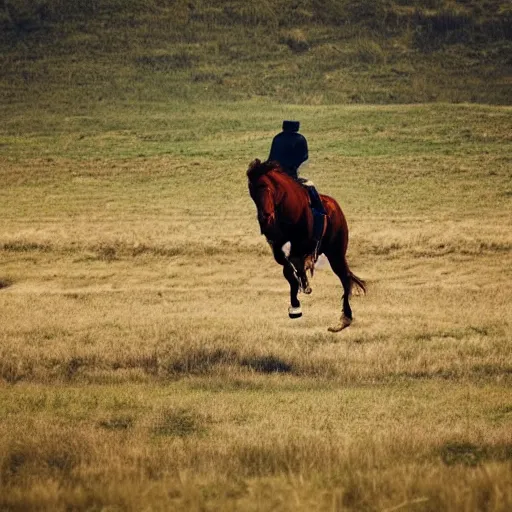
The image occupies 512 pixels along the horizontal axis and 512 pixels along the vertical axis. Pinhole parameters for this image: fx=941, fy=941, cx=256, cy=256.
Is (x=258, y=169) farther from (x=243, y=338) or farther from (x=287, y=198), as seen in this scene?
(x=243, y=338)

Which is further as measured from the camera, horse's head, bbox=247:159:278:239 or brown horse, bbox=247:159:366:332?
brown horse, bbox=247:159:366:332

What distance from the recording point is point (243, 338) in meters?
16.3

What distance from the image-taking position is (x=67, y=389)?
13.5m

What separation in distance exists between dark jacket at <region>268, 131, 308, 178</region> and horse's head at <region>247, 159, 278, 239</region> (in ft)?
2.58

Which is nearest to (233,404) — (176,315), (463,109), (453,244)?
(176,315)

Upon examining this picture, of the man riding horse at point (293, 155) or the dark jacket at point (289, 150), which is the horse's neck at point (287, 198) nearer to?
the man riding horse at point (293, 155)

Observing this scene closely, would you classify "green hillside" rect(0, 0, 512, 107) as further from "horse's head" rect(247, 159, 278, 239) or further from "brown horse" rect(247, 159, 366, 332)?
"horse's head" rect(247, 159, 278, 239)

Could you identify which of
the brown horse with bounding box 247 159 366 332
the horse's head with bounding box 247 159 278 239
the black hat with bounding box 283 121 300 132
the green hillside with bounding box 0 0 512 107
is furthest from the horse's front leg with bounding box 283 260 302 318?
the green hillside with bounding box 0 0 512 107

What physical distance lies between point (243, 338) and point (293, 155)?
577 cm

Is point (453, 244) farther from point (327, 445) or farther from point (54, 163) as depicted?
point (54, 163)

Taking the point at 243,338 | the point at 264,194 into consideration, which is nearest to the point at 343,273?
the point at 264,194

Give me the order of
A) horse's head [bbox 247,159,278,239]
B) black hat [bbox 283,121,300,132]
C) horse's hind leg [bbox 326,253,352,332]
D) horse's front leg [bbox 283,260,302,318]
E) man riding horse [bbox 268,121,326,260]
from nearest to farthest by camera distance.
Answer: horse's head [bbox 247,159,278,239] → horse's front leg [bbox 283,260,302,318] → man riding horse [bbox 268,121,326,260] → black hat [bbox 283,121,300,132] → horse's hind leg [bbox 326,253,352,332]

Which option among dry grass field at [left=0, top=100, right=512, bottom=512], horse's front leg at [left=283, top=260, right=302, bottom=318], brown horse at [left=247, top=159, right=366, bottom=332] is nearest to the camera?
dry grass field at [left=0, top=100, right=512, bottom=512]

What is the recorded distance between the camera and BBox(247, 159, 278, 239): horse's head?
920cm
